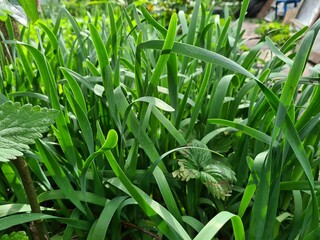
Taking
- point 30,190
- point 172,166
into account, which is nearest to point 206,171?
point 172,166

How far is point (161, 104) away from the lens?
58 centimetres

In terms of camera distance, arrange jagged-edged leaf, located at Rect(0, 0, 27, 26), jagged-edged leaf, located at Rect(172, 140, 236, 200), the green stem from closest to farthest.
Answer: jagged-edged leaf, located at Rect(0, 0, 27, 26)
the green stem
jagged-edged leaf, located at Rect(172, 140, 236, 200)

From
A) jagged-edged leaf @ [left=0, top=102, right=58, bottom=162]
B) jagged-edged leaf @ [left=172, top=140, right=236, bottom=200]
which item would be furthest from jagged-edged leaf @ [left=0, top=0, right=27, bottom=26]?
jagged-edged leaf @ [left=172, top=140, right=236, bottom=200]

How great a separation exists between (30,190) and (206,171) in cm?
26

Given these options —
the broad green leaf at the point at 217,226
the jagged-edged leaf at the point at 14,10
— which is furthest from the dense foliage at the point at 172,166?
the jagged-edged leaf at the point at 14,10

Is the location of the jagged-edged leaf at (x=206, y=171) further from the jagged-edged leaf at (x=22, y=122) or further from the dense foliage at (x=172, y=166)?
the jagged-edged leaf at (x=22, y=122)

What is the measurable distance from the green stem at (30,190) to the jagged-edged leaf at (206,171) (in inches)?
8.0

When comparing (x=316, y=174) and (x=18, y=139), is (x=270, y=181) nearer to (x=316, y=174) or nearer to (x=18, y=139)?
(x=316, y=174)

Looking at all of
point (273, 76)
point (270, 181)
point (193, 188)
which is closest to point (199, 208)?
point (193, 188)

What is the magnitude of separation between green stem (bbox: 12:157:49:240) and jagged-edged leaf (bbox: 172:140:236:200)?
20 centimetres

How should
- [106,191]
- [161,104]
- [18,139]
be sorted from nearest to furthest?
1. [18,139]
2. [161,104]
3. [106,191]

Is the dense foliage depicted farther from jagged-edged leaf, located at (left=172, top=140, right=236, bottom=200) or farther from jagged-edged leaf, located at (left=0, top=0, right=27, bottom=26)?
jagged-edged leaf, located at (left=0, top=0, right=27, bottom=26)

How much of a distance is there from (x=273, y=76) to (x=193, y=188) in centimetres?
30

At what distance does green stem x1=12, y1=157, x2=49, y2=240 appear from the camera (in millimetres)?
503
